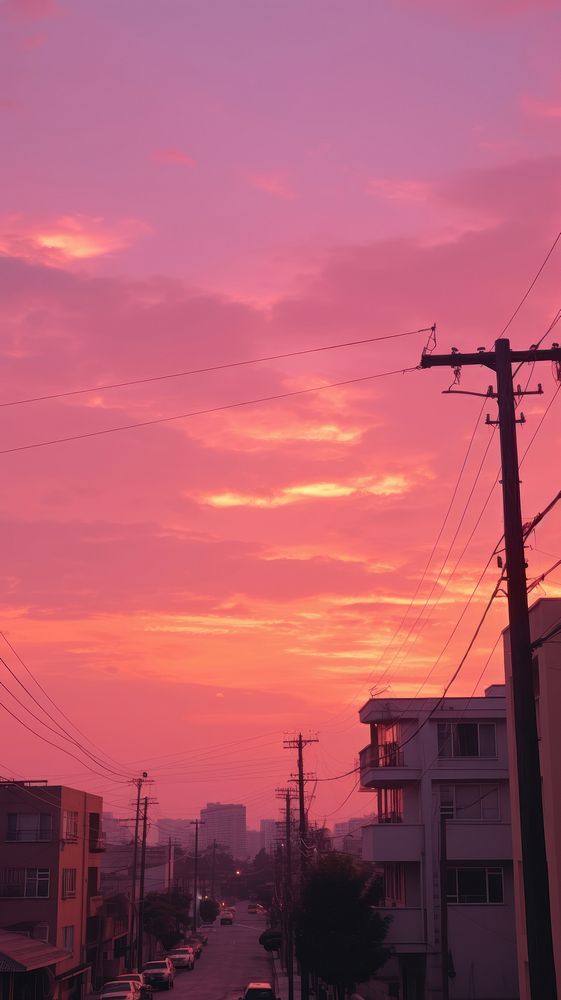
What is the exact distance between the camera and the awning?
5484cm

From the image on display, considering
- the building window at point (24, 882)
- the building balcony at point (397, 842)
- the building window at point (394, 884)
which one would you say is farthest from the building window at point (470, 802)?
the building window at point (24, 882)

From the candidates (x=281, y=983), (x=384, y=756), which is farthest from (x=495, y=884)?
(x=281, y=983)

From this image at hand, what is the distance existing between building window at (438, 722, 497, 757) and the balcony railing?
85.5 inches

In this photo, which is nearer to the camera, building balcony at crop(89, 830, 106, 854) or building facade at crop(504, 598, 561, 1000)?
building facade at crop(504, 598, 561, 1000)

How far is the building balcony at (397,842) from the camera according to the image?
53656mm

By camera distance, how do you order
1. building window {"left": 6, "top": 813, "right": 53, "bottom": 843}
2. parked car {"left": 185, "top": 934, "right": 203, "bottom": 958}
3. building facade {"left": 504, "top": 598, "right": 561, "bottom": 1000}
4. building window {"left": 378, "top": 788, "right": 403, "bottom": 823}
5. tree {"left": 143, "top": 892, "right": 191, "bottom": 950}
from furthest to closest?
1. tree {"left": 143, "top": 892, "right": 191, "bottom": 950}
2. parked car {"left": 185, "top": 934, "right": 203, "bottom": 958}
3. building window {"left": 6, "top": 813, "right": 53, "bottom": 843}
4. building window {"left": 378, "top": 788, "right": 403, "bottom": 823}
5. building facade {"left": 504, "top": 598, "right": 561, "bottom": 1000}

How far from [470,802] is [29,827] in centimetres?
3242

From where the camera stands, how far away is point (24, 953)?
58.4 metres

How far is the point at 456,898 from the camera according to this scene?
51.8m

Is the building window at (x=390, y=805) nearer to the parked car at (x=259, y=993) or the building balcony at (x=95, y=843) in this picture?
the parked car at (x=259, y=993)

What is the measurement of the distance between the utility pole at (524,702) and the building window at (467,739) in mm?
38641

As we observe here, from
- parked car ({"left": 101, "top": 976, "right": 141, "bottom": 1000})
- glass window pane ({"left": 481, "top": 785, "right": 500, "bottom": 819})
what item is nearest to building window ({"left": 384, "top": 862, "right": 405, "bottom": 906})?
glass window pane ({"left": 481, "top": 785, "right": 500, "bottom": 819})

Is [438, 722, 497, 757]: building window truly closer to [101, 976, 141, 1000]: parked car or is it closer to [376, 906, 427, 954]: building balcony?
[376, 906, 427, 954]: building balcony

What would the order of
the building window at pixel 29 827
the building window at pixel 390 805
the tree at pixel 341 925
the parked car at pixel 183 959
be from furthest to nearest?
the parked car at pixel 183 959 → the building window at pixel 29 827 → the building window at pixel 390 805 → the tree at pixel 341 925
